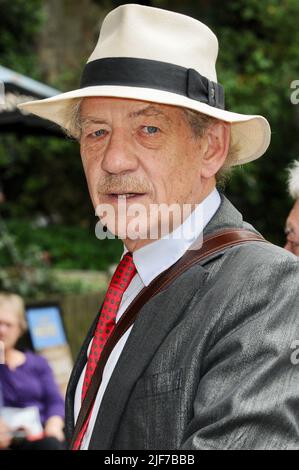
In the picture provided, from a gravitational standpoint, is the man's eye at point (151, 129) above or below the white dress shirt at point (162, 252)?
above

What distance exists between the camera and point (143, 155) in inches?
73.6

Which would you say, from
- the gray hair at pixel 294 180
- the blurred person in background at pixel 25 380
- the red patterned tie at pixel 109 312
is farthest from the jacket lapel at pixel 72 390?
the blurred person in background at pixel 25 380

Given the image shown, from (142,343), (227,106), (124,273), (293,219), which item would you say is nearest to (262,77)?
(227,106)

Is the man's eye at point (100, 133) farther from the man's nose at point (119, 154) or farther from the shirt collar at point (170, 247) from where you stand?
the shirt collar at point (170, 247)

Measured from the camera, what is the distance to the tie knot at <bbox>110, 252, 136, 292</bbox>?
6.48ft

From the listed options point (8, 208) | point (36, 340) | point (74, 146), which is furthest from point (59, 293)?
point (8, 208)

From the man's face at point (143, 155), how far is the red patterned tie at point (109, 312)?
18 centimetres

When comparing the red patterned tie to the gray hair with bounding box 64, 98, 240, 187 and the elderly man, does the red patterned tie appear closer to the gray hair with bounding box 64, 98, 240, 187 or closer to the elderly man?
the elderly man

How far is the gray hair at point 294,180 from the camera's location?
9.36ft

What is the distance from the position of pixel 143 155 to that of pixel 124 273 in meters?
0.33

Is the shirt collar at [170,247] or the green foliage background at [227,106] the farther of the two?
the green foliage background at [227,106]

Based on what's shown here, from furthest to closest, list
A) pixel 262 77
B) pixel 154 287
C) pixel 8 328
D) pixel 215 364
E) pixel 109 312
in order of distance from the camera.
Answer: pixel 262 77 < pixel 8 328 < pixel 109 312 < pixel 154 287 < pixel 215 364

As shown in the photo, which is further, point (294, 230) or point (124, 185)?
point (294, 230)

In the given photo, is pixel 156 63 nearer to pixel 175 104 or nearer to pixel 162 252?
pixel 175 104
